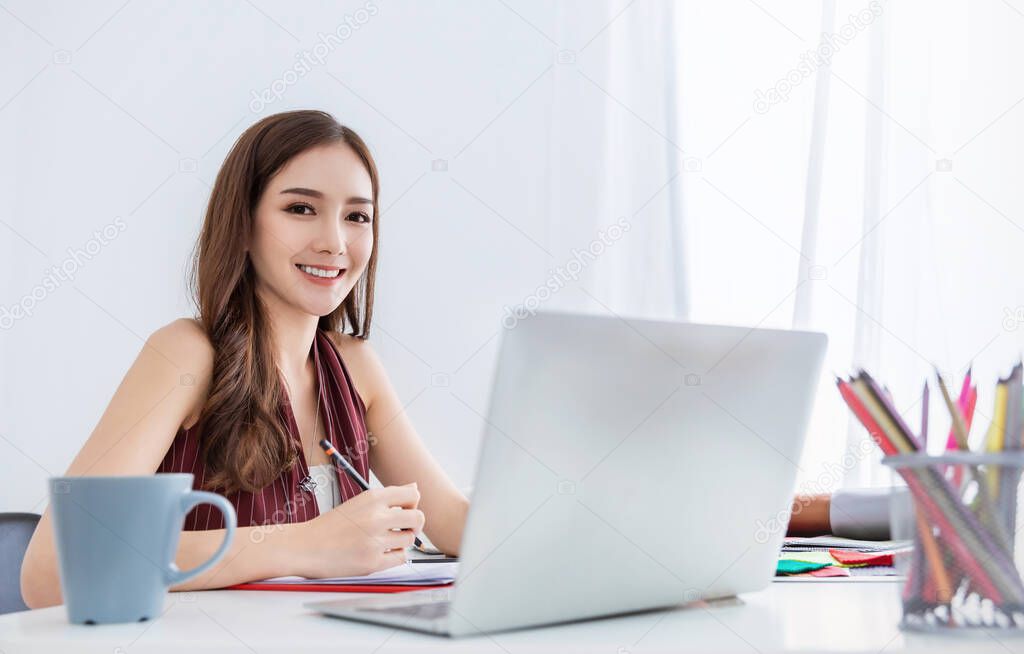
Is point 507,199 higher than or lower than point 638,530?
higher

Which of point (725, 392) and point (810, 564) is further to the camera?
point (810, 564)

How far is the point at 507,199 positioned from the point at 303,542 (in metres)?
1.63

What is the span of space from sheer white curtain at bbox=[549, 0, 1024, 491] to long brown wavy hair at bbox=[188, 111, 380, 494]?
0.89 m

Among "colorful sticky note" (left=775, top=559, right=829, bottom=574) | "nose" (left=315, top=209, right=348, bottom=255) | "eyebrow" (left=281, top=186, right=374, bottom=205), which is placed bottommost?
"colorful sticky note" (left=775, top=559, right=829, bottom=574)

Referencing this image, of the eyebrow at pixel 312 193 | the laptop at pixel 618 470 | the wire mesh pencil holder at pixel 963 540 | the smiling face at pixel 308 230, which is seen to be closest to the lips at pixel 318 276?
the smiling face at pixel 308 230

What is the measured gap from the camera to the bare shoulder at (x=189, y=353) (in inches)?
52.2

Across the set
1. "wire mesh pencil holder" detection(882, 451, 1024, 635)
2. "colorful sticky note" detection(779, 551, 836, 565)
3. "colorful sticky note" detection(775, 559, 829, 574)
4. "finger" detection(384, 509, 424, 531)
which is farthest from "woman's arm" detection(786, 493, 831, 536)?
"wire mesh pencil holder" detection(882, 451, 1024, 635)

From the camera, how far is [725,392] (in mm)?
611

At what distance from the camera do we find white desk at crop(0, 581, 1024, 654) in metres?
0.51

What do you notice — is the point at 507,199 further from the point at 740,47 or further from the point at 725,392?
the point at 725,392

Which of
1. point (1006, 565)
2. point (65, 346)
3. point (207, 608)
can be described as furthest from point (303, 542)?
point (65, 346)

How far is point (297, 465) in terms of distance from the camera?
1479mm

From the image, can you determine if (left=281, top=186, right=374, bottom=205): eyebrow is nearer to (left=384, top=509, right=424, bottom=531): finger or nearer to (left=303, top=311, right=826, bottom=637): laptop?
(left=384, top=509, right=424, bottom=531): finger

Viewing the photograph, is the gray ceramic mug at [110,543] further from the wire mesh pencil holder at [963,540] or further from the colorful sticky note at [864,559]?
the colorful sticky note at [864,559]
